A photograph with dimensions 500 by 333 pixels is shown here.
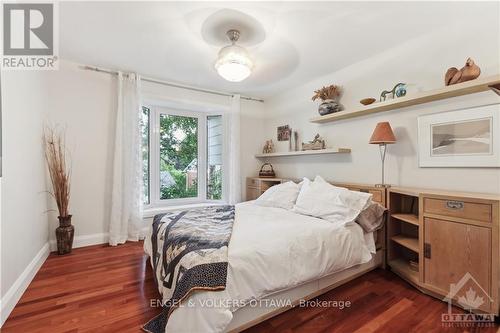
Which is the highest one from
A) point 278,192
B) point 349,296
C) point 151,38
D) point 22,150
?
point 151,38

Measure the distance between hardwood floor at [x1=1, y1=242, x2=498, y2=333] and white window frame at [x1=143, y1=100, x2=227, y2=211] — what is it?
4.89 feet

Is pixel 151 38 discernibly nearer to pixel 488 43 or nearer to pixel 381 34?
pixel 381 34

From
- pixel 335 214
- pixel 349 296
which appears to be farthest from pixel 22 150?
pixel 349 296

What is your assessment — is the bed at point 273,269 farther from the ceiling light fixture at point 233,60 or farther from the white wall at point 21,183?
the ceiling light fixture at point 233,60

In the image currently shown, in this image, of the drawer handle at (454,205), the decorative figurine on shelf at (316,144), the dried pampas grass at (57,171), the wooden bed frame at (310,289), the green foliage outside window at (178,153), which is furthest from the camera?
the green foliage outside window at (178,153)

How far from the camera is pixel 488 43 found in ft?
6.23

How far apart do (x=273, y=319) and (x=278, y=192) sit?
144cm

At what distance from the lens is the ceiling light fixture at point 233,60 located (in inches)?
79.8

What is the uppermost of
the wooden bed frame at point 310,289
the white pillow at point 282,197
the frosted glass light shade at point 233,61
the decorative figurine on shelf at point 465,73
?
the frosted glass light shade at point 233,61

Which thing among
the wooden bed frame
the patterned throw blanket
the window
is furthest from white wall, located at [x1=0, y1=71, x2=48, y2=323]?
the wooden bed frame

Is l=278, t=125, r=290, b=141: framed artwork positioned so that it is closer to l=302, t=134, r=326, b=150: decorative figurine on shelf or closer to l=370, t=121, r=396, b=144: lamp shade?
l=302, t=134, r=326, b=150: decorative figurine on shelf

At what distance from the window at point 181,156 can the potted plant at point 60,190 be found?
1.03 m

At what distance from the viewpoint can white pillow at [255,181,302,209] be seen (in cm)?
269
